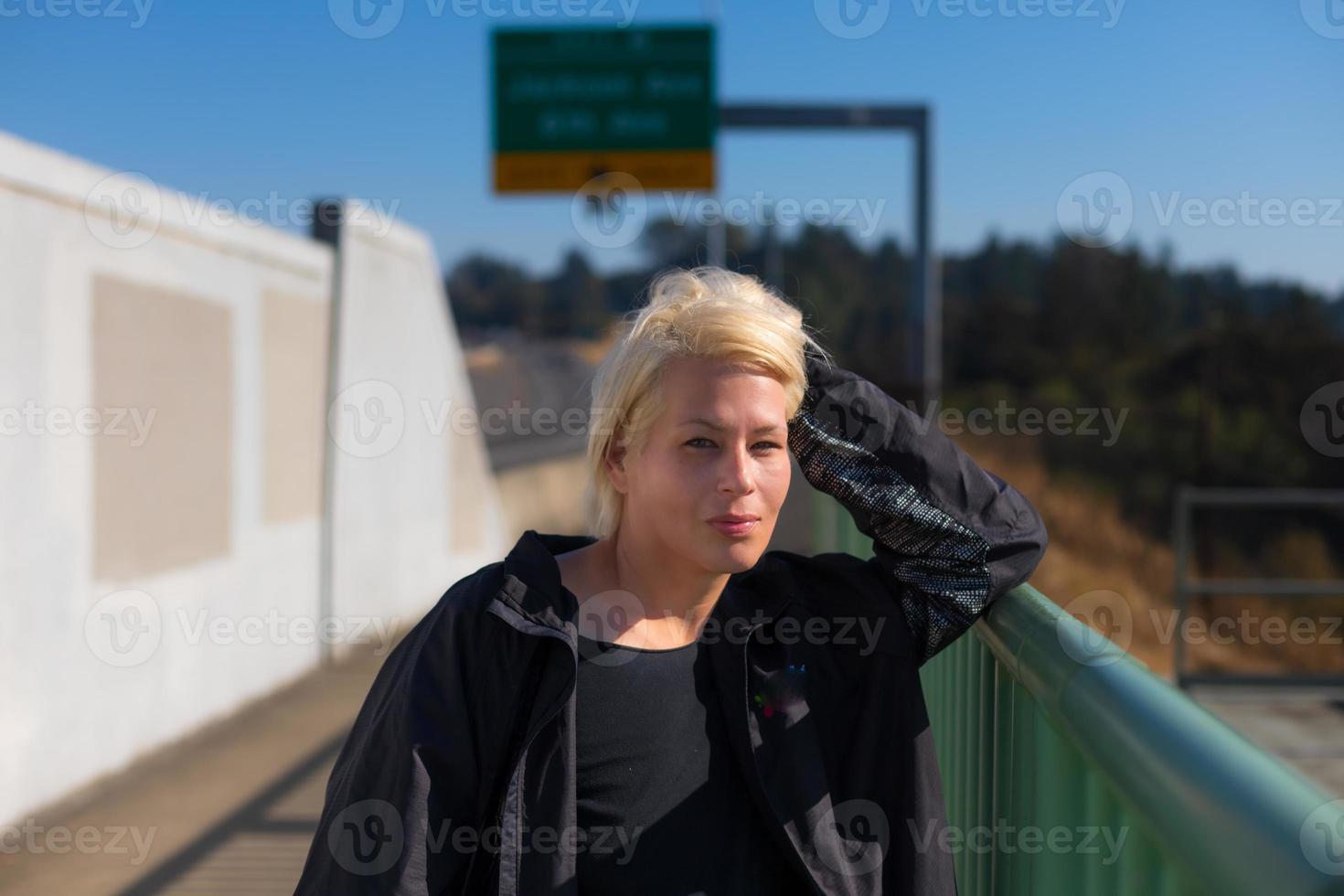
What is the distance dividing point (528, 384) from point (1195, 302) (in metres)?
24.0

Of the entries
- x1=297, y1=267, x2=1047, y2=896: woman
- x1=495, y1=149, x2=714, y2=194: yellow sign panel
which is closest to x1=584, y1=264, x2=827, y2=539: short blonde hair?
x1=297, y1=267, x2=1047, y2=896: woman

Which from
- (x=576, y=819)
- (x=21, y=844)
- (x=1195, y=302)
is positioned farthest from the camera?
(x=1195, y=302)

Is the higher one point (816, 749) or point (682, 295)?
point (682, 295)

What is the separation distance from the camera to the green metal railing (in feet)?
2.92

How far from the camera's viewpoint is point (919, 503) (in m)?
1.89

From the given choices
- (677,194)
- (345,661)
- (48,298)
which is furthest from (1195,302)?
(48,298)

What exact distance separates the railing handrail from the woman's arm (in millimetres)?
297

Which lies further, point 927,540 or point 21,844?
point 21,844

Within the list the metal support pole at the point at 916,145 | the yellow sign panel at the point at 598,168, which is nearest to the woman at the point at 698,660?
the metal support pole at the point at 916,145

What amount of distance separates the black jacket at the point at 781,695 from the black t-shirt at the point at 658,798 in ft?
0.15

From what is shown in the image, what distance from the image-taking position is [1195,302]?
34.8 meters

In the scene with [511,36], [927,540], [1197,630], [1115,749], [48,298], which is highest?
[511,36]

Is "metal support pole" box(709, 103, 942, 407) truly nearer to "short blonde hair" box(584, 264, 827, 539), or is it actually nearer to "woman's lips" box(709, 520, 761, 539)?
"short blonde hair" box(584, 264, 827, 539)

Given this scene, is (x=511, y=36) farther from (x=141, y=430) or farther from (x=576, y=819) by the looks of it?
(x=576, y=819)
